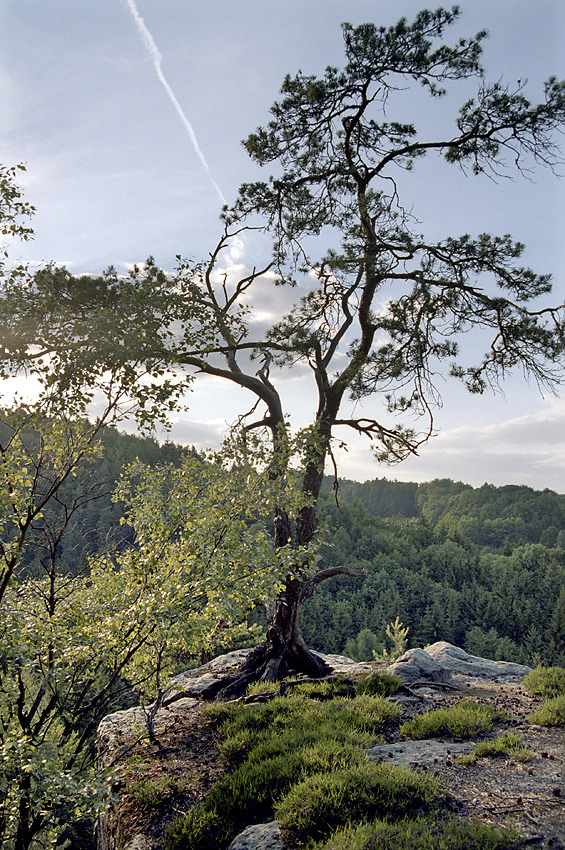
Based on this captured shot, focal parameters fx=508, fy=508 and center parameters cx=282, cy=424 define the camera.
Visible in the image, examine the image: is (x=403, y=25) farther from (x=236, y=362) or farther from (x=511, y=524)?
(x=511, y=524)

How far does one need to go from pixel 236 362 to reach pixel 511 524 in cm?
9550

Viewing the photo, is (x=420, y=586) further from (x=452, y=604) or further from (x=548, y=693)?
(x=548, y=693)

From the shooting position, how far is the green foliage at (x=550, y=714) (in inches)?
274

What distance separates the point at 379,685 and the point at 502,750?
317 cm

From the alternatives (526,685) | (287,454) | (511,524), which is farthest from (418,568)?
(287,454)

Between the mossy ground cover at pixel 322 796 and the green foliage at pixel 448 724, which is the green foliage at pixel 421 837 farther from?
the green foliage at pixel 448 724

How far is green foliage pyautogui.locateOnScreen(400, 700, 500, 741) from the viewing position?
6.69 m

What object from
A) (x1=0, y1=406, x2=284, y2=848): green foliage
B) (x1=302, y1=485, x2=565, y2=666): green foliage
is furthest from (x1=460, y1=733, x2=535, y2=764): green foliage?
(x1=302, y1=485, x2=565, y2=666): green foliage

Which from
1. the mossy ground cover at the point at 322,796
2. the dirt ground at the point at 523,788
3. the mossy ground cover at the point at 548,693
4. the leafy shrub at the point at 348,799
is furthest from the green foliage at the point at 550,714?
the leafy shrub at the point at 348,799

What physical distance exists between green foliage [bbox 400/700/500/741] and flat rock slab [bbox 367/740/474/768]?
31 centimetres

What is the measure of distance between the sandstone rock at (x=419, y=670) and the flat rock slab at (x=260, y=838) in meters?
6.01

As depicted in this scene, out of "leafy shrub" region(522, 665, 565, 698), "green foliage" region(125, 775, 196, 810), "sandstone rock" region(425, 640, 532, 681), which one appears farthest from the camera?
"sandstone rock" region(425, 640, 532, 681)

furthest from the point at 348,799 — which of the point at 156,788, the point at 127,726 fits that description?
the point at 127,726

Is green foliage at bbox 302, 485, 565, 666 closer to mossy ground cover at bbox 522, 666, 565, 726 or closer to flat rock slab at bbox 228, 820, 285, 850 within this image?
mossy ground cover at bbox 522, 666, 565, 726
